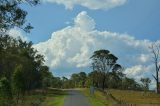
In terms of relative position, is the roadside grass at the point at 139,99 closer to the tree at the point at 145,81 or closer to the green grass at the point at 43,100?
the green grass at the point at 43,100

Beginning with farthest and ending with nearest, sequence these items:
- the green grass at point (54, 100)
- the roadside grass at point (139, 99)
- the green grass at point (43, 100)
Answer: the roadside grass at point (139, 99) → the green grass at point (54, 100) → the green grass at point (43, 100)

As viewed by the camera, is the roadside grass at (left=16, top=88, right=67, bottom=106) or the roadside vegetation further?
the roadside grass at (left=16, top=88, right=67, bottom=106)

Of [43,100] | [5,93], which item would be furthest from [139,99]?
[5,93]

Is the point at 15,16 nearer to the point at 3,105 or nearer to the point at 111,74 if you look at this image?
the point at 3,105

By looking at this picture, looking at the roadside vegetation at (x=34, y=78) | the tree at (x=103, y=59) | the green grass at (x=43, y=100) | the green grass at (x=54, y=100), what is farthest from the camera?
the tree at (x=103, y=59)

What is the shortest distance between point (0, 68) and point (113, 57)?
75.1 metres

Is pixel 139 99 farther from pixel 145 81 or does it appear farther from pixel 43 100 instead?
pixel 145 81

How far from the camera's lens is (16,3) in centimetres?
3036

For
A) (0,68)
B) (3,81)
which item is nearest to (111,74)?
(0,68)

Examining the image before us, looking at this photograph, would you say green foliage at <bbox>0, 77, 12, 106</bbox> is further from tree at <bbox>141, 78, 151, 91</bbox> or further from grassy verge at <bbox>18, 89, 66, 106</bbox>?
tree at <bbox>141, 78, 151, 91</bbox>

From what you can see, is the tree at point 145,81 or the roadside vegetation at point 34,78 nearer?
the roadside vegetation at point 34,78

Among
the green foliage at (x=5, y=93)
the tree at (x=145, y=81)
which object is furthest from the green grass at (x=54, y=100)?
the tree at (x=145, y=81)

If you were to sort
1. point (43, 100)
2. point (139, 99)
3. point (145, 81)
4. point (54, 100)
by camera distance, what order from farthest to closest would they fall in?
point (145, 81), point (139, 99), point (54, 100), point (43, 100)

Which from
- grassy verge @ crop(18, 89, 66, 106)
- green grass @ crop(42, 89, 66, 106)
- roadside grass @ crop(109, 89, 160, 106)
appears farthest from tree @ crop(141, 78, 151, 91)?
grassy verge @ crop(18, 89, 66, 106)
